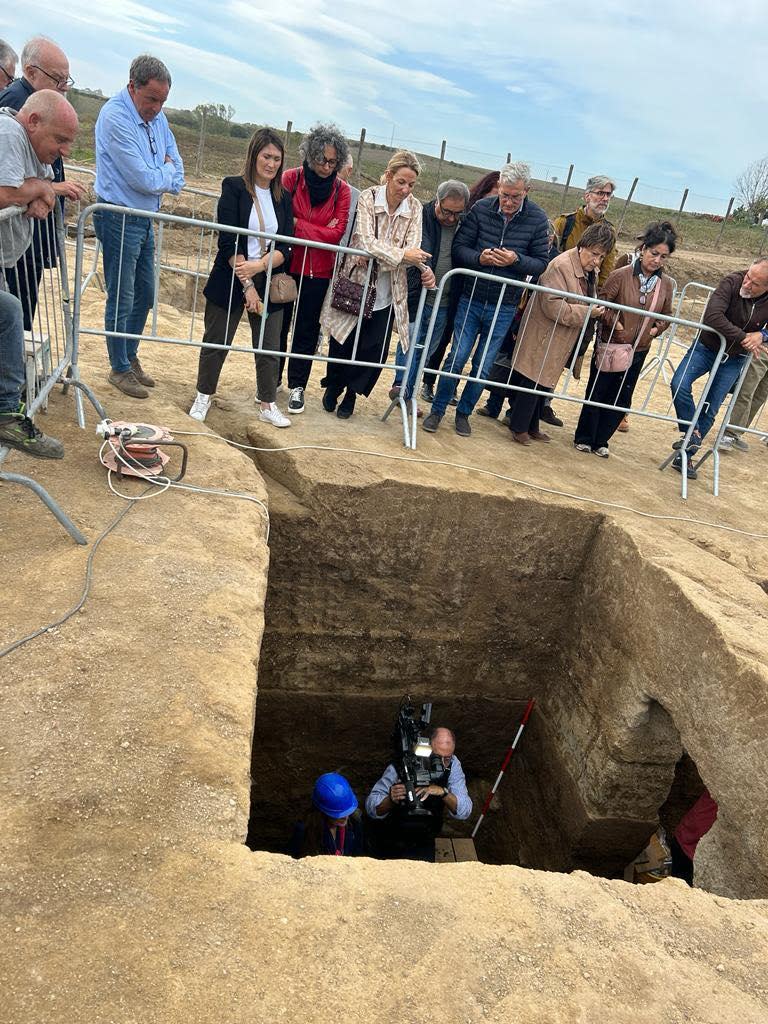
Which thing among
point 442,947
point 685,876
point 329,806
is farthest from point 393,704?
point 442,947

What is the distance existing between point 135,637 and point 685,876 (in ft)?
14.5

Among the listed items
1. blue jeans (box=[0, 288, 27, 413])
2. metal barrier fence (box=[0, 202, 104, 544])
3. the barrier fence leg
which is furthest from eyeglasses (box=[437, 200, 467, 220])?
the barrier fence leg

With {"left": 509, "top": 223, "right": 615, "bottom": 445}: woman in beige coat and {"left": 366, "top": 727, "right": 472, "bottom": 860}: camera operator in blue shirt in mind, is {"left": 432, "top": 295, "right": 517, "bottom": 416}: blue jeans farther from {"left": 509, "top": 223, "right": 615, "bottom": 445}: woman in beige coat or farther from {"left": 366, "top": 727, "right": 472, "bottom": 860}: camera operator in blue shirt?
{"left": 366, "top": 727, "right": 472, "bottom": 860}: camera operator in blue shirt

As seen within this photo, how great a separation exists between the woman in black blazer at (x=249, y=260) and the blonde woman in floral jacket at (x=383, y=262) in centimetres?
53

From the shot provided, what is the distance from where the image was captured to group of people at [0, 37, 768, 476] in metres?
4.85

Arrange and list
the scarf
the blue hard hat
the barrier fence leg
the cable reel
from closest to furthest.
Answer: the barrier fence leg → the cable reel → the blue hard hat → the scarf

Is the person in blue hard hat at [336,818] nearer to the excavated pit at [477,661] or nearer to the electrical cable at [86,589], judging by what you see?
the excavated pit at [477,661]

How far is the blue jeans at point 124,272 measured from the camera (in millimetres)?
5047

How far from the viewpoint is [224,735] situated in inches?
114

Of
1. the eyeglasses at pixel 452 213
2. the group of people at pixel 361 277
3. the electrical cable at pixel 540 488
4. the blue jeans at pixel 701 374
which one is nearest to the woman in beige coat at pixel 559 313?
the group of people at pixel 361 277

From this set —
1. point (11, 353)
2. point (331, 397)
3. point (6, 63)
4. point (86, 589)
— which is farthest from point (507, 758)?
point (6, 63)

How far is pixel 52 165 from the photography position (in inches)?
186

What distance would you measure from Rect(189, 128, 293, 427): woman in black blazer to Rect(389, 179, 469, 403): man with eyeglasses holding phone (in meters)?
1.10

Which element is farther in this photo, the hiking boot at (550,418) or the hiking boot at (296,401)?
the hiking boot at (550,418)
